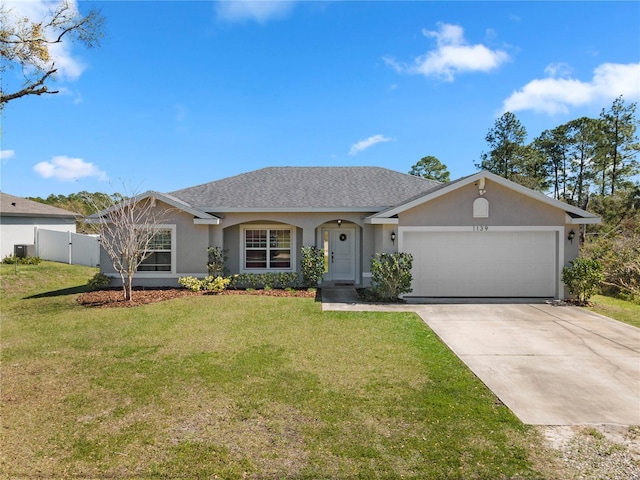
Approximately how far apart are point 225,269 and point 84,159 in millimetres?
9898

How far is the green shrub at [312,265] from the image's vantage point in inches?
541

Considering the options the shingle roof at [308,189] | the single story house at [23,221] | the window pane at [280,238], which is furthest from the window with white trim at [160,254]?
A: the single story house at [23,221]

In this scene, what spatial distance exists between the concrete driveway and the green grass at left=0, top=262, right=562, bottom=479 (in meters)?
0.47

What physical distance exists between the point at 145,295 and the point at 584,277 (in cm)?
1456

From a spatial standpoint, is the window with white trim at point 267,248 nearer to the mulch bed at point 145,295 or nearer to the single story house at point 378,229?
the single story house at point 378,229

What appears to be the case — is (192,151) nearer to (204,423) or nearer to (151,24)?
(151,24)

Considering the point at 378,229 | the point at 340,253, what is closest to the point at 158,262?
the point at 340,253

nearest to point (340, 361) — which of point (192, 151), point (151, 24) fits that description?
point (151, 24)

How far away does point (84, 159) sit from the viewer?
17.5 m

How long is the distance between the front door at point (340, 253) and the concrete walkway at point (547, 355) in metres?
4.01

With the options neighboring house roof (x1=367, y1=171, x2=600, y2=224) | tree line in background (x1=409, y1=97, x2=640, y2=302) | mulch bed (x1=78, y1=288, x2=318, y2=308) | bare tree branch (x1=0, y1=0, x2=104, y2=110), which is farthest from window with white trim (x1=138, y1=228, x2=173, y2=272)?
tree line in background (x1=409, y1=97, x2=640, y2=302)

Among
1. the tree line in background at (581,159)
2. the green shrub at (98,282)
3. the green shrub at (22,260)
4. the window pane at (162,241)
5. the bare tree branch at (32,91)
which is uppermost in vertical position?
the tree line in background at (581,159)

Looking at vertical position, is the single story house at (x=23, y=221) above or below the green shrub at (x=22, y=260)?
above

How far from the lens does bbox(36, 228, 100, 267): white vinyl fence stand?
67.8ft
